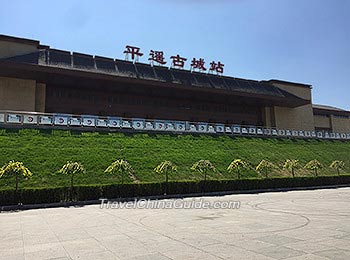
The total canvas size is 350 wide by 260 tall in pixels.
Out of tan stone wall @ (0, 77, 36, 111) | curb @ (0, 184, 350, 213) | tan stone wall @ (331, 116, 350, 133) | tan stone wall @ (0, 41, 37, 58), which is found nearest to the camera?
curb @ (0, 184, 350, 213)

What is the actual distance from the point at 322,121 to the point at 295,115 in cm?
945

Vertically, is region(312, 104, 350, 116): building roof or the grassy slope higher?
region(312, 104, 350, 116): building roof

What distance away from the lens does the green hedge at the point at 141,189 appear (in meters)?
16.0

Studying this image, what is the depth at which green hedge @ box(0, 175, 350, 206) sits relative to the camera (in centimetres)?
1597

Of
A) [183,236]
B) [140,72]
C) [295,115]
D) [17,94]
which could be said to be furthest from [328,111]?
[183,236]

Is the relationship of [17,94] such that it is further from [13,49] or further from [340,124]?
[340,124]

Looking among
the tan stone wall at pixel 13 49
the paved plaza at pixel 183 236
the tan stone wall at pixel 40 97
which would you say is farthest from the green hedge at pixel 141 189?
the tan stone wall at pixel 13 49

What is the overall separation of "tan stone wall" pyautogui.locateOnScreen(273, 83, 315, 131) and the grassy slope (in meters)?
14.5

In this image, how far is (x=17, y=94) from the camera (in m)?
32.1

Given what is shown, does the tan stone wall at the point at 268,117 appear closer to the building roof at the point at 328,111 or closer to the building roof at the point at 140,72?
the building roof at the point at 140,72

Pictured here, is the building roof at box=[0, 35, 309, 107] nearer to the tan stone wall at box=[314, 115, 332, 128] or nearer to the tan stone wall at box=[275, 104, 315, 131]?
the tan stone wall at box=[275, 104, 315, 131]

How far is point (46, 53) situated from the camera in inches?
1296

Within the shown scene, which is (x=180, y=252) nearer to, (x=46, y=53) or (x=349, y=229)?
(x=349, y=229)

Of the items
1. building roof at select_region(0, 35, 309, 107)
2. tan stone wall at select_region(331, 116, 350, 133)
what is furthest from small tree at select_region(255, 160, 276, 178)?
tan stone wall at select_region(331, 116, 350, 133)
